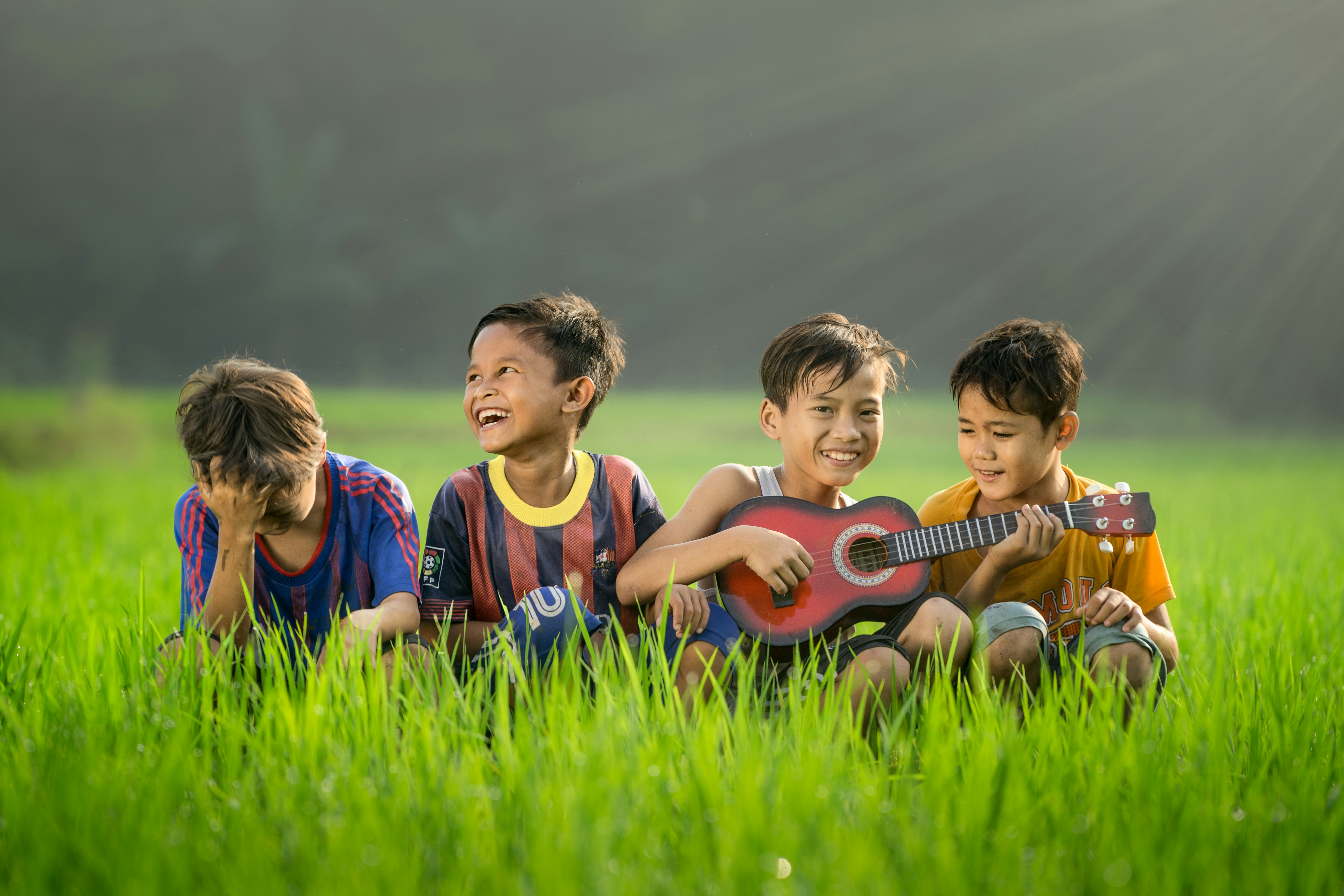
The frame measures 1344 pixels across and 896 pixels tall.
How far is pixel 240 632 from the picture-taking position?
2.64 meters

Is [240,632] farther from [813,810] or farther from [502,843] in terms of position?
[813,810]

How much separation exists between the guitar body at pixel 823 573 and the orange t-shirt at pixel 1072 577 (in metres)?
0.16

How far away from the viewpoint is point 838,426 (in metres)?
2.85

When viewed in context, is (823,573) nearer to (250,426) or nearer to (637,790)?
(637,790)

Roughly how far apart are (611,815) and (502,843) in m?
0.21

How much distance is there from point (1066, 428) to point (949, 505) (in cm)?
Answer: 46

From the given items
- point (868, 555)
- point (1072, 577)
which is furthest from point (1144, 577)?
point (868, 555)

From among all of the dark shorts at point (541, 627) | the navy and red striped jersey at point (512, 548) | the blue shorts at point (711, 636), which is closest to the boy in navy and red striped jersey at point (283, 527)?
the navy and red striped jersey at point (512, 548)

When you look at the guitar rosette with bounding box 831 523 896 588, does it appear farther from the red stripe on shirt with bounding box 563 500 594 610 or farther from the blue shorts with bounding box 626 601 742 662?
the red stripe on shirt with bounding box 563 500 594 610

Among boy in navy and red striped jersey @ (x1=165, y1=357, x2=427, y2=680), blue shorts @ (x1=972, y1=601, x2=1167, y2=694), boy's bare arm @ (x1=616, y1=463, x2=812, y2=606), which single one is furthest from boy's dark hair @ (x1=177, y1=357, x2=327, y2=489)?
blue shorts @ (x1=972, y1=601, x2=1167, y2=694)

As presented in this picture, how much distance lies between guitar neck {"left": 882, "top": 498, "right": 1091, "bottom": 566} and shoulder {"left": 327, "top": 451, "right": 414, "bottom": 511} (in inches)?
63.0

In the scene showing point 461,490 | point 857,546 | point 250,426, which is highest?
point 250,426

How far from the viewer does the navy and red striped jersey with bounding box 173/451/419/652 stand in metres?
2.72

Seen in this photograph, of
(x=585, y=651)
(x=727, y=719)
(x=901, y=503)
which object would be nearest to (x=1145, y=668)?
(x=901, y=503)
